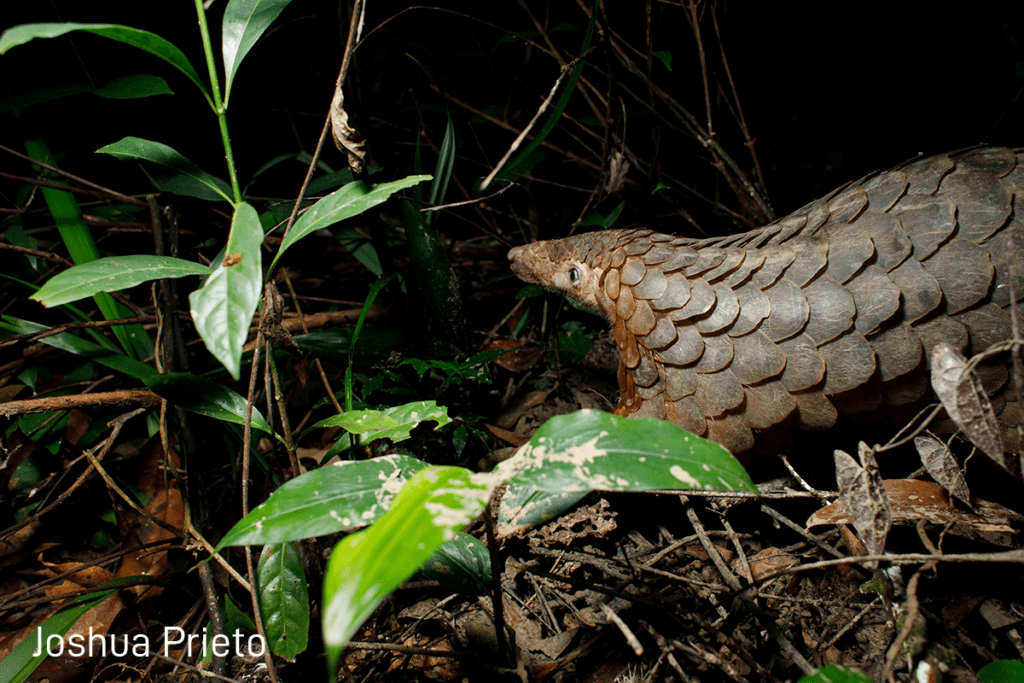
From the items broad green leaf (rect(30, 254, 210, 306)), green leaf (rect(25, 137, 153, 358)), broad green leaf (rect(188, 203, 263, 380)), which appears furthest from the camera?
green leaf (rect(25, 137, 153, 358))

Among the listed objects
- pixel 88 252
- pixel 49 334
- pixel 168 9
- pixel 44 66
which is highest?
pixel 168 9

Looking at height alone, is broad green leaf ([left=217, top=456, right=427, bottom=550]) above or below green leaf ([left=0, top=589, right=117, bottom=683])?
above

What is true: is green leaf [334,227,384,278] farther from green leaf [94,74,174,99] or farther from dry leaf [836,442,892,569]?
dry leaf [836,442,892,569]

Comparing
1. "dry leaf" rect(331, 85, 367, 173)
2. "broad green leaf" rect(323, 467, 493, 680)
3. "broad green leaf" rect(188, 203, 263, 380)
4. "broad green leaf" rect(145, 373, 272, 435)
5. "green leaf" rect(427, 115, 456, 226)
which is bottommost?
"broad green leaf" rect(145, 373, 272, 435)

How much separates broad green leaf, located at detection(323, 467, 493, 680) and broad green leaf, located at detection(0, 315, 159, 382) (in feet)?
4.51

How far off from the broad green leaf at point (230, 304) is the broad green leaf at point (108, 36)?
338 millimetres

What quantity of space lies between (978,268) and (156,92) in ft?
7.55

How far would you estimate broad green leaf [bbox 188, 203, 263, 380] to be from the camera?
630 millimetres

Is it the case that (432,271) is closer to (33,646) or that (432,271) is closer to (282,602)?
(282,602)

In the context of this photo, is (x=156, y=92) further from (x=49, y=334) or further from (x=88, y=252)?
(x=49, y=334)

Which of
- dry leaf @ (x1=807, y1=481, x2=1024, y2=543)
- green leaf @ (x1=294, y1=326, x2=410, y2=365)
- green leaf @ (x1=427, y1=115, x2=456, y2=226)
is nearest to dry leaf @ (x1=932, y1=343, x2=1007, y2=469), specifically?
A: dry leaf @ (x1=807, y1=481, x2=1024, y2=543)

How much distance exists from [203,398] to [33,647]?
74 centimetres

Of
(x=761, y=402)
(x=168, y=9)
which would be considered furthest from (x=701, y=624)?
(x=168, y=9)

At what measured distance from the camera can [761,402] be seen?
46.2 inches
